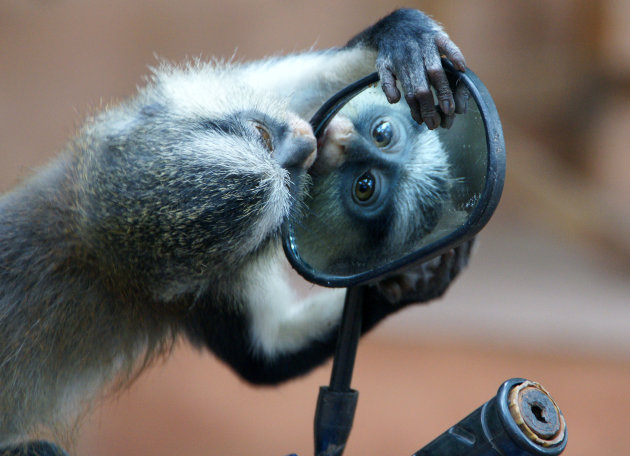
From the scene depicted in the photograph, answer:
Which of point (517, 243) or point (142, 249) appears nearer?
point (142, 249)

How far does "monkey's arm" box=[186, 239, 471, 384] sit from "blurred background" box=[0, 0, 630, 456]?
1410mm

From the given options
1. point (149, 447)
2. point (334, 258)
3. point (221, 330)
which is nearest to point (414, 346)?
point (149, 447)

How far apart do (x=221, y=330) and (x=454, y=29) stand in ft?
16.9

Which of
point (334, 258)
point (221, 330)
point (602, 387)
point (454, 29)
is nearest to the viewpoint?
point (334, 258)

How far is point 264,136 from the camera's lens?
199 centimetres

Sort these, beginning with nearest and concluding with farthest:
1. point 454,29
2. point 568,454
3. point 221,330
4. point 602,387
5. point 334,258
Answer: point 334,258, point 221,330, point 568,454, point 602,387, point 454,29

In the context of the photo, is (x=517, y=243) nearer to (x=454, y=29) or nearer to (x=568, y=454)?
(x=454, y=29)

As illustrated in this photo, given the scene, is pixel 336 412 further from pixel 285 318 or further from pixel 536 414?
pixel 285 318

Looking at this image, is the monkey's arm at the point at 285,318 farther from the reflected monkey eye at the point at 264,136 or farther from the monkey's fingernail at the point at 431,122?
the monkey's fingernail at the point at 431,122

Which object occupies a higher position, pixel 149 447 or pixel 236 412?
pixel 236 412

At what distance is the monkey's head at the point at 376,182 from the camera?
5.92ft

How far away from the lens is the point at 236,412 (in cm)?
466

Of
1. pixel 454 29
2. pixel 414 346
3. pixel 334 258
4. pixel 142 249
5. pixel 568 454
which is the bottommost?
pixel 142 249

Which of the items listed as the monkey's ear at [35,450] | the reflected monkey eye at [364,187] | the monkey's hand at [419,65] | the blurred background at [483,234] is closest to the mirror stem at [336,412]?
the reflected monkey eye at [364,187]
